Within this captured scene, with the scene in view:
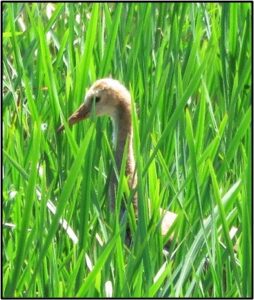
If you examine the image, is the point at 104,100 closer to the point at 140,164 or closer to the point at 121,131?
the point at 121,131

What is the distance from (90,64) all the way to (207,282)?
1.01m

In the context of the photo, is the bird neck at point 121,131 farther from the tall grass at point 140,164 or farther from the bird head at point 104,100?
the tall grass at point 140,164

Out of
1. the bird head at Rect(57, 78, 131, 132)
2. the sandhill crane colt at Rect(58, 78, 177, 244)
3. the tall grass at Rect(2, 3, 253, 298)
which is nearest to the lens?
the tall grass at Rect(2, 3, 253, 298)

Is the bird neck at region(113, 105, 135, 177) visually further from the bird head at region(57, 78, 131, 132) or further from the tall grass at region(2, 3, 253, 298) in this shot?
the tall grass at region(2, 3, 253, 298)

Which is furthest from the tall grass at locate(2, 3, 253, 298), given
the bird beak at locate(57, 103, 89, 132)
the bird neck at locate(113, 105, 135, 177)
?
the bird neck at locate(113, 105, 135, 177)

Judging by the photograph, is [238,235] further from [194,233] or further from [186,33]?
[186,33]

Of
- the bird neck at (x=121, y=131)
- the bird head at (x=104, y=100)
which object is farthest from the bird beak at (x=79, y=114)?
the bird neck at (x=121, y=131)

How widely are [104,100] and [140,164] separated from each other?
1.47 meters

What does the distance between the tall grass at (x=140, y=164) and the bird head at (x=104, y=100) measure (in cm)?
4

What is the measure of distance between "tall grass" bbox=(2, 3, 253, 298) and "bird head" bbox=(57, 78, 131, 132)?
0.04 meters

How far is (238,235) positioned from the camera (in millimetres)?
3295

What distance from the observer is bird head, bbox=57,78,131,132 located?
12.4ft

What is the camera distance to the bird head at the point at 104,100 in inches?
149

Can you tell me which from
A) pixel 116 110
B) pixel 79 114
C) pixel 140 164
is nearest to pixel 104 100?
pixel 116 110
